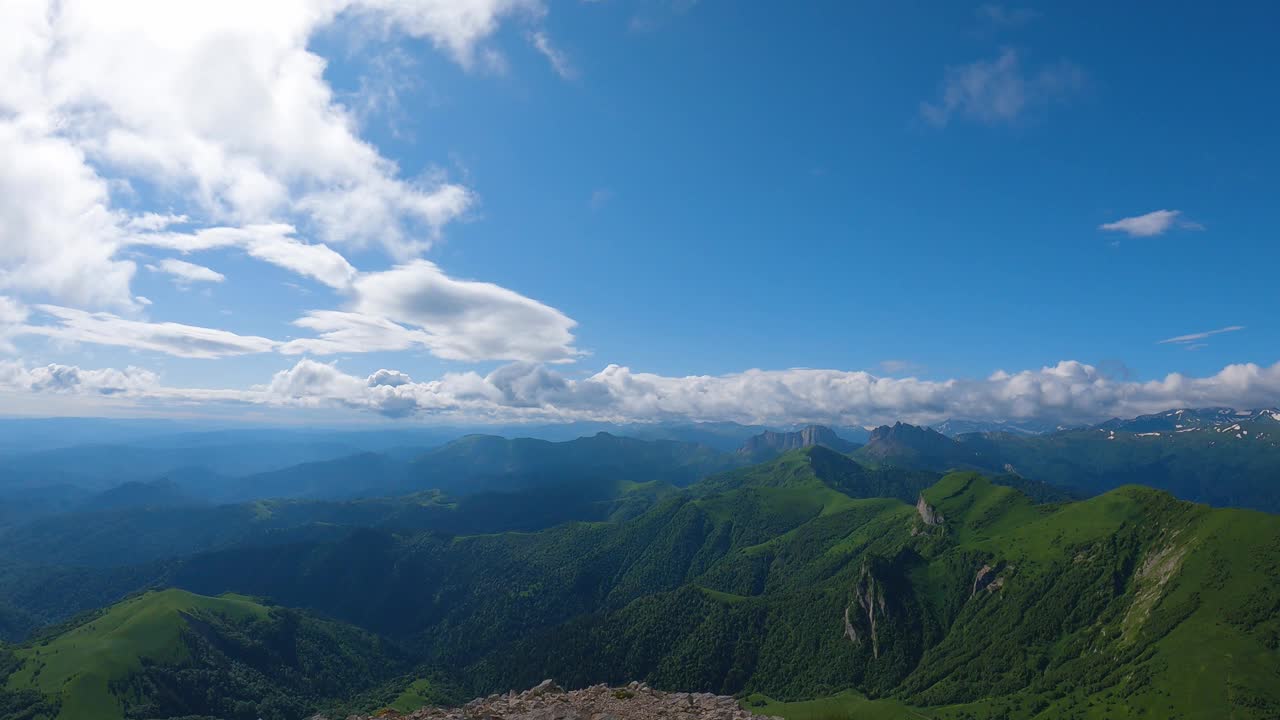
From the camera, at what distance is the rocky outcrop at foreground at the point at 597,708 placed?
127 ft

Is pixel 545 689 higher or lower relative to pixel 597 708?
lower

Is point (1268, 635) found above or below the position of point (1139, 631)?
above

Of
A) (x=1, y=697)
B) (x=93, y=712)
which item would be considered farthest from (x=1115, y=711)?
(x=1, y=697)

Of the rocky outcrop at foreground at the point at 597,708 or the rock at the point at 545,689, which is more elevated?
the rocky outcrop at foreground at the point at 597,708

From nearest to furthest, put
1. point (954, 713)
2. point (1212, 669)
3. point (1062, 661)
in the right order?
point (1212, 669)
point (954, 713)
point (1062, 661)

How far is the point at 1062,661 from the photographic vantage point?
638ft

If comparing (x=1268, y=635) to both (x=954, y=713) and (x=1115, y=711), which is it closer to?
(x=1115, y=711)

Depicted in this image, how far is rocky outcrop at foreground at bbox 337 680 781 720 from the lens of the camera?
38.7 m

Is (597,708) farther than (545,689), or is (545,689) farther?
(545,689)

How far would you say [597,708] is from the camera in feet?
140

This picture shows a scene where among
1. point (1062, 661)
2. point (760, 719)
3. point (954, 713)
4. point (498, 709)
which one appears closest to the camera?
point (760, 719)

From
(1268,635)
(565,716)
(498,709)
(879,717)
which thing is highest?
(565,716)

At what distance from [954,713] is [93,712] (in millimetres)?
309648

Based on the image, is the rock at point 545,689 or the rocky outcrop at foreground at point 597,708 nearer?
the rocky outcrop at foreground at point 597,708
